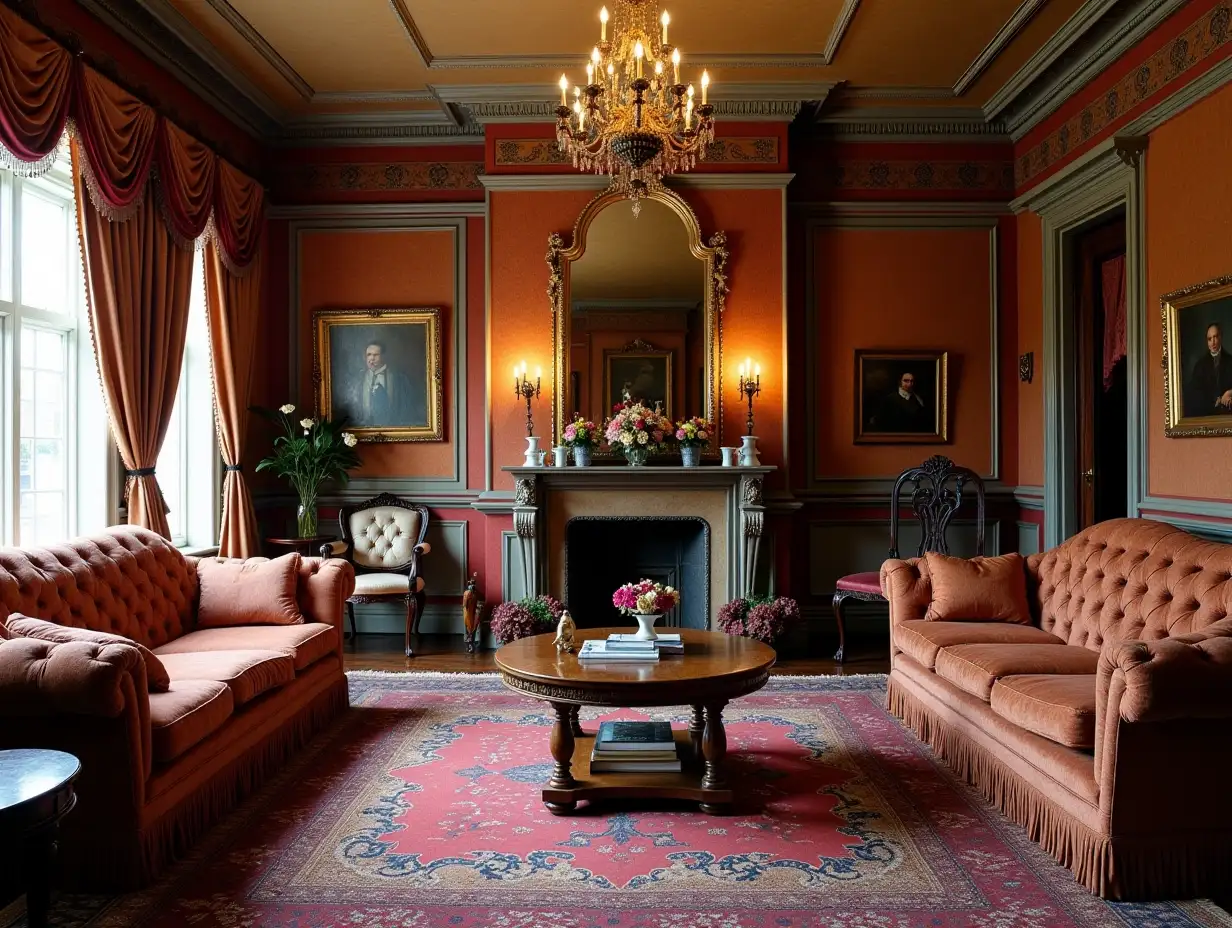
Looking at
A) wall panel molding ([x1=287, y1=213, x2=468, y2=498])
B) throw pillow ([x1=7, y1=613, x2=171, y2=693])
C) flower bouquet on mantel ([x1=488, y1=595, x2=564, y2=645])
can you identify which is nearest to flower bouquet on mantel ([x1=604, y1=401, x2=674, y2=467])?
flower bouquet on mantel ([x1=488, y1=595, x2=564, y2=645])

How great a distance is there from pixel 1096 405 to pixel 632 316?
2.76 metres

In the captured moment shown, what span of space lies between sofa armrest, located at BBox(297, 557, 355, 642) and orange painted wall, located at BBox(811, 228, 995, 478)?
3.21 m

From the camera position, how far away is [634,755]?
3.43m

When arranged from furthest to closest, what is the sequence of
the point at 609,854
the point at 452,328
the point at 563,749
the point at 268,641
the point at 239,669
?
the point at 452,328
the point at 268,641
the point at 239,669
the point at 563,749
the point at 609,854

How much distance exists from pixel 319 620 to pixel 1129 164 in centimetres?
436

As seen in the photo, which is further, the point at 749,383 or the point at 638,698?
the point at 749,383

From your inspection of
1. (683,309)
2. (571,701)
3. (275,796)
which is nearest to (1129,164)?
(683,309)

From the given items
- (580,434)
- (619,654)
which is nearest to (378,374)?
(580,434)

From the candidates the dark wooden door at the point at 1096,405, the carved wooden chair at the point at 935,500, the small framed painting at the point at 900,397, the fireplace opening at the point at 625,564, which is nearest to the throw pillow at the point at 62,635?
the fireplace opening at the point at 625,564

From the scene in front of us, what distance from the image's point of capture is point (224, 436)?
5.80 metres

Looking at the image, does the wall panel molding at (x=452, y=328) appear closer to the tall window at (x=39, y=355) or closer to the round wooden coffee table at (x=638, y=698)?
the tall window at (x=39, y=355)

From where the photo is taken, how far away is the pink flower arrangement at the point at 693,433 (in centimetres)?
586

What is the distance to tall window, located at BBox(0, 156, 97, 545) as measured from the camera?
425cm

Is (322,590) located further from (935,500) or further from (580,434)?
(935,500)
